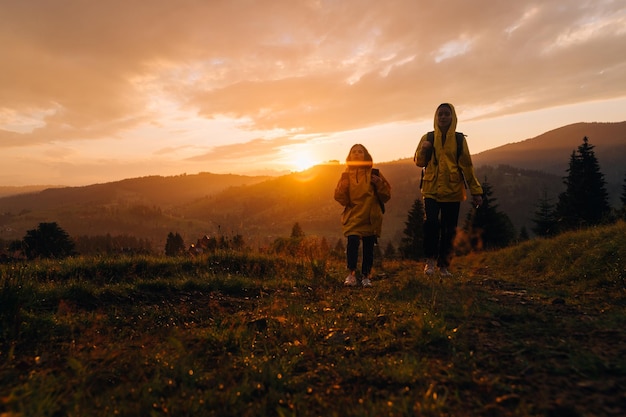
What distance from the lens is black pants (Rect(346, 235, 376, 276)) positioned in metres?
7.10

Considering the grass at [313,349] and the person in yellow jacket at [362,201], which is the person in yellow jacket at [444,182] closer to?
the person in yellow jacket at [362,201]

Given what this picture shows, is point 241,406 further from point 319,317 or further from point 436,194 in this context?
point 436,194

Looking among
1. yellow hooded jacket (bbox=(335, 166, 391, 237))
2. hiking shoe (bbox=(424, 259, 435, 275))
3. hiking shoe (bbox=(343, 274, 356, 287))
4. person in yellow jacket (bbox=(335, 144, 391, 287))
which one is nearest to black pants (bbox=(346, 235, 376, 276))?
person in yellow jacket (bbox=(335, 144, 391, 287))

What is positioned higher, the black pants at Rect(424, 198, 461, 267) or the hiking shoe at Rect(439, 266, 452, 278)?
the black pants at Rect(424, 198, 461, 267)

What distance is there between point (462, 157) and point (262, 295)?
461 centimetres

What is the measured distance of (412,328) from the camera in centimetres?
358

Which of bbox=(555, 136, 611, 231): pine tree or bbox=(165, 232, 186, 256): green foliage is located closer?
bbox=(165, 232, 186, 256): green foliage

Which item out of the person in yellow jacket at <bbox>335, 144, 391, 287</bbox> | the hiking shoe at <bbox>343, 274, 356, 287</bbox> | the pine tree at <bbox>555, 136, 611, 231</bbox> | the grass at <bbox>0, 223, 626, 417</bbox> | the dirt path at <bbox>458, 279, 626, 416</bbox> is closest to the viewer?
the dirt path at <bbox>458, 279, 626, 416</bbox>

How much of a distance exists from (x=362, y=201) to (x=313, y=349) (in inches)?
170

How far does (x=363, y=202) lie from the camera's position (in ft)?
23.9

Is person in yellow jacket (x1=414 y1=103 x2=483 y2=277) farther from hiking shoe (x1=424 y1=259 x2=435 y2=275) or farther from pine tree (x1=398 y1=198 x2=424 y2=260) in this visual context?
pine tree (x1=398 y1=198 x2=424 y2=260)

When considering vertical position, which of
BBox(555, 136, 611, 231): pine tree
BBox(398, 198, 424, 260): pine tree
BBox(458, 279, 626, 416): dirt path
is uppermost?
BBox(458, 279, 626, 416): dirt path

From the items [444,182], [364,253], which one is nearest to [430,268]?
[364,253]

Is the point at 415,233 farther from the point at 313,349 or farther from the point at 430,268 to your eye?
the point at 313,349
